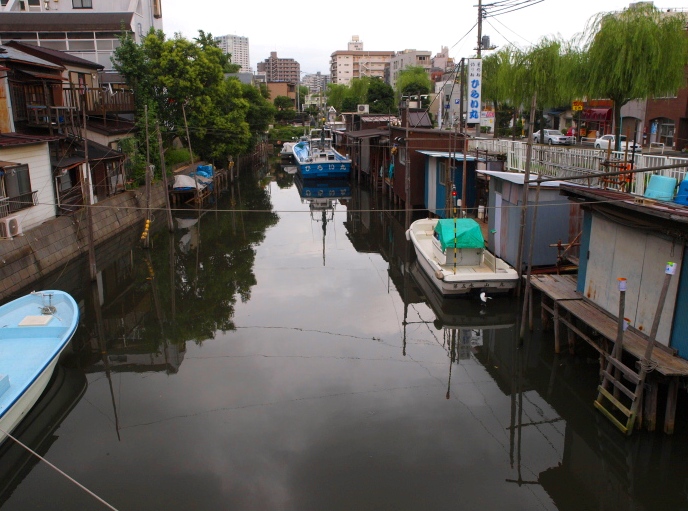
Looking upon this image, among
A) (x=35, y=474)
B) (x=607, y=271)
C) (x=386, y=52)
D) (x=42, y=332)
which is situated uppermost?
(x=386, y=52)

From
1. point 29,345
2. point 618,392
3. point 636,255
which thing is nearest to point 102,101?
point 29,345

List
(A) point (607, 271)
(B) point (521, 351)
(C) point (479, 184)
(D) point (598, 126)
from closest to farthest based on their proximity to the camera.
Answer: (A) point (607, 271), (B) point (521, 351), (C) point (479, 184), (D) point (598, 126)

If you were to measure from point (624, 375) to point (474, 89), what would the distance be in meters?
15.2

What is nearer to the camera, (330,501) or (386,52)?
(330,501)

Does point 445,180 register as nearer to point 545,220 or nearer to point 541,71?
point 541,71

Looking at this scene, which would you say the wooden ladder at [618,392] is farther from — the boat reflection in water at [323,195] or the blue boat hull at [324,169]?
the blue boat hull at [324,169]

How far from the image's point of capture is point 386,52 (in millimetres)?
144375

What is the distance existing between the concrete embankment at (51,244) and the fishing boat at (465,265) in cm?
1033

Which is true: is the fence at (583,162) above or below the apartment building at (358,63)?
below

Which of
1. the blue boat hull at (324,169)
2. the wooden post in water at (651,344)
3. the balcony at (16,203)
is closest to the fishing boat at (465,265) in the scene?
the wooden post in water at (651,344)

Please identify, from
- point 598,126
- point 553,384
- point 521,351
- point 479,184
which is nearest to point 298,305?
point 521,351

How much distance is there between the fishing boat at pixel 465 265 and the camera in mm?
15547

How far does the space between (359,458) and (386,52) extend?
146 metres

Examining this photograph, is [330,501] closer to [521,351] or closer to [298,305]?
[521,351]
